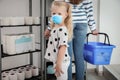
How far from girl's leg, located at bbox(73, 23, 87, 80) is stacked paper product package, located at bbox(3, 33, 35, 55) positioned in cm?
72

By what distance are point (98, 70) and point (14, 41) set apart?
5.38ft

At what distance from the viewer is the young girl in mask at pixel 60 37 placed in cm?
193

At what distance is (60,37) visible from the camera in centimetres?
193

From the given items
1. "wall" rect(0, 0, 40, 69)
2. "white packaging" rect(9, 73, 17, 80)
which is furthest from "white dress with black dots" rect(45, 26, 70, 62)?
"wall" rect(0, 0, 40, 69)

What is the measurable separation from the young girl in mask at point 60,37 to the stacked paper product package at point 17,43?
2.57 ft

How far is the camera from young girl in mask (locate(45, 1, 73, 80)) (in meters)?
1.93

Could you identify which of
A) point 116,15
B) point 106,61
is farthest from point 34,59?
point 116,15

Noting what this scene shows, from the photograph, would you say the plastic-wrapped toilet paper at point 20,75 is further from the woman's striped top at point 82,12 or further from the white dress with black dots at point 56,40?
the woman's striped top at point 82,12

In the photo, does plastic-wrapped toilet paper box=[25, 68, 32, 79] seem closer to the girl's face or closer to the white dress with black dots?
the white dress with black dots

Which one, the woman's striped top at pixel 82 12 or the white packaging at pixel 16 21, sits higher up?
the woman's striped top at pixel 82 12

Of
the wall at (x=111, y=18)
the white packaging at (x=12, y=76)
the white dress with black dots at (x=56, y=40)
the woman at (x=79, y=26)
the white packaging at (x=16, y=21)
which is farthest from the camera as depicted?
the wall at (x=111, y=18)

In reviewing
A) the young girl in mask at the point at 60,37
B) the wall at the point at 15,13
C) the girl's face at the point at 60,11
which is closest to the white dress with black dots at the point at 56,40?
the young girl in mask at the point at 60,37

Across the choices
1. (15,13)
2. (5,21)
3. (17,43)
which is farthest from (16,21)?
(15,13)

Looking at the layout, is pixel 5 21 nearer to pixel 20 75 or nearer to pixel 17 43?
pixel 17 43
